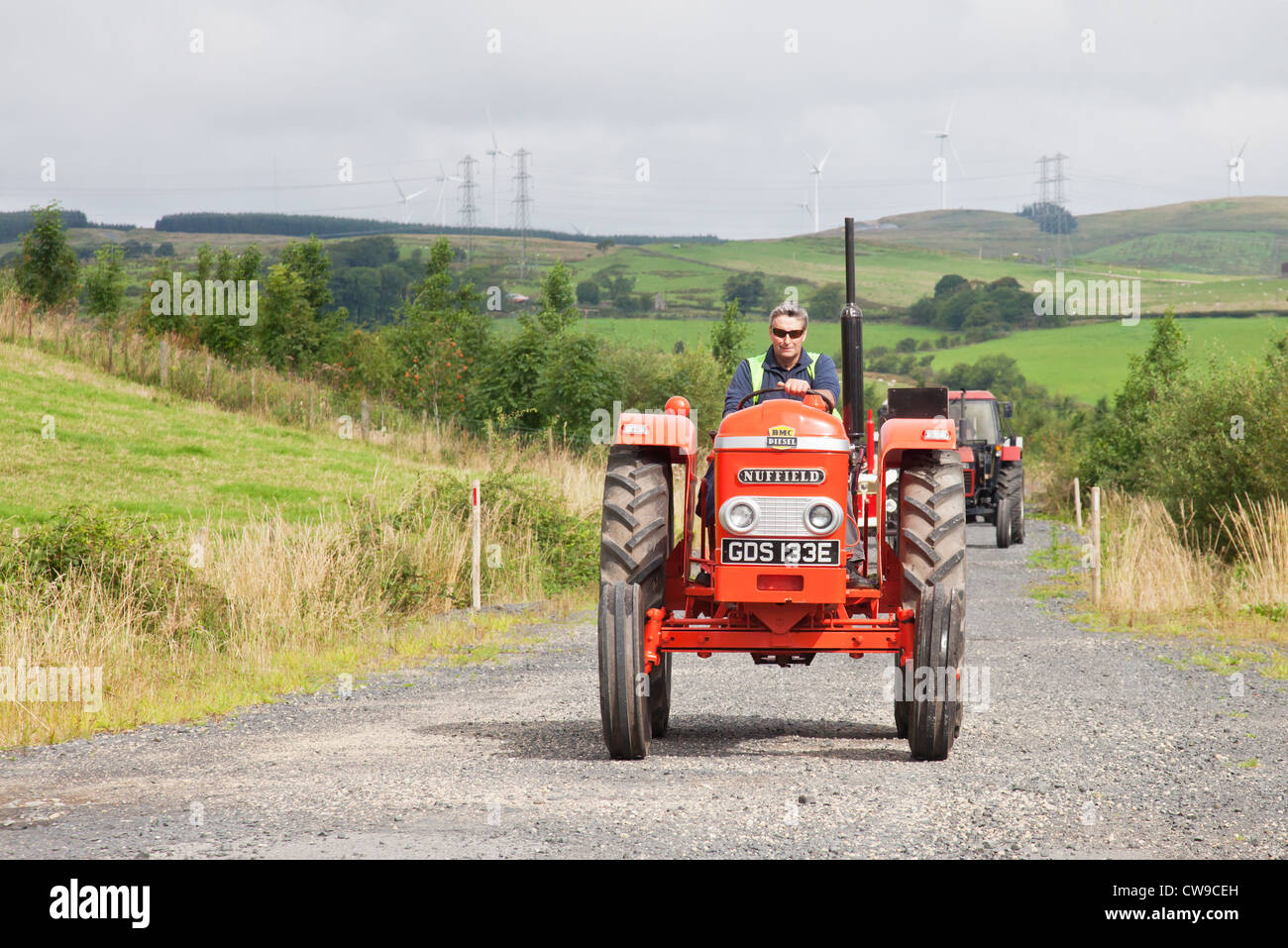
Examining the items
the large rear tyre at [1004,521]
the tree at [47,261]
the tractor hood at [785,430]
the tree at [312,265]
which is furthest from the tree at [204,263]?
the tractor hood at [785,430]

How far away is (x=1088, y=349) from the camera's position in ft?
330

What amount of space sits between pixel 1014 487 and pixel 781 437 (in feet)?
75.6

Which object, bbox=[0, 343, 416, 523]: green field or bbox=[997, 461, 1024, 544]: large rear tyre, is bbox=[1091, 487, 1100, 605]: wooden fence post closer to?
bbox=[0, 343, 416, 523]: green field

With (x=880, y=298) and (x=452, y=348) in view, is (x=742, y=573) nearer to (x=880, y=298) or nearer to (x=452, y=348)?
(x=452, y=348)

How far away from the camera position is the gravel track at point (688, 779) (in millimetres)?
6211

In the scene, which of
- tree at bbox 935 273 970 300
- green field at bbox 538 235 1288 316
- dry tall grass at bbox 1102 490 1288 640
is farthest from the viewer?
tree at bbox 935 273 970 300

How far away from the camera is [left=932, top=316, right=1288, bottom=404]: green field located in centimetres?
8806

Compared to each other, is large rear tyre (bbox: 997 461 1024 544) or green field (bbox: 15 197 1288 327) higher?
green field (bbox: 15 197 1288 327)

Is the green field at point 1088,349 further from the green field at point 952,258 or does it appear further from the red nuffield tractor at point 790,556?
the red nuffield tractor at point 790,556

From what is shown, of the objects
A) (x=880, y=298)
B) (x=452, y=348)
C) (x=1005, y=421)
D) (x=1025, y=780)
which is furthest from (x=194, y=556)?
(x=880, y=298)

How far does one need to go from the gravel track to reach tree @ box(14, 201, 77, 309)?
46.5 meters
